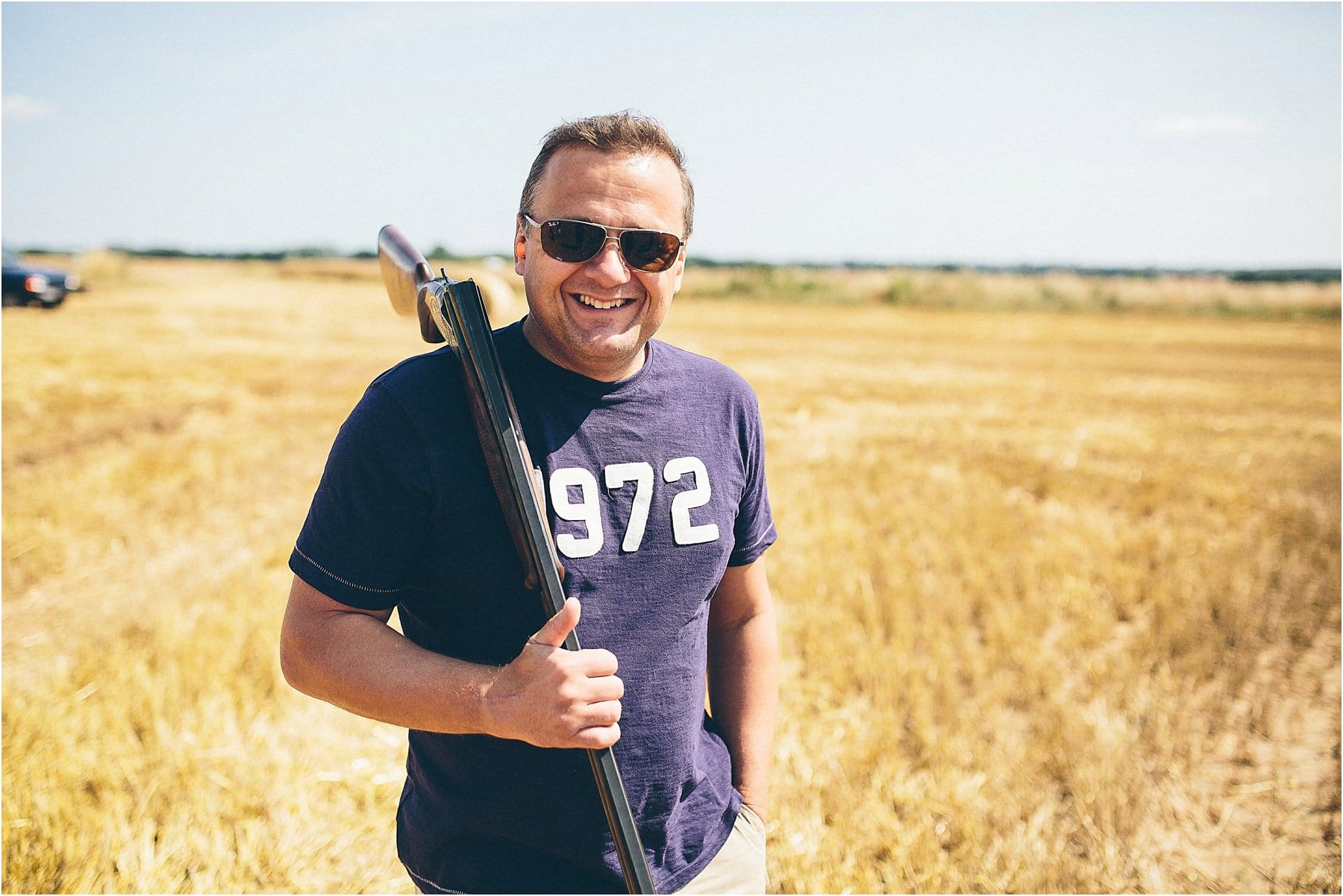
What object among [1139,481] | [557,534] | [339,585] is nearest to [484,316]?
[557,534]

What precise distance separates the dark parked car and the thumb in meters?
22.9

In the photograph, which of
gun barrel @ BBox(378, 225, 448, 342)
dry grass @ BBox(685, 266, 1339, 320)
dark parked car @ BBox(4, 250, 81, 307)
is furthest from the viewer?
dry grass @ BBox(685, 266, 1339, 320)

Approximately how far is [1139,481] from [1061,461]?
0.84m

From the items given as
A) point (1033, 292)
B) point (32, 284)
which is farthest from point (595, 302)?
point (1033, 292)

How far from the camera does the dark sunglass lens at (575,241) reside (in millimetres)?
1723

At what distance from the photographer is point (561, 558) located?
1679 millimetres

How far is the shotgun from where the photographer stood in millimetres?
1544

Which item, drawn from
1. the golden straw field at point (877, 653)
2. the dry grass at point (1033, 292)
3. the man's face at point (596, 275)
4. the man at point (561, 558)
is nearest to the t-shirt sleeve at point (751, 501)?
the man at point (561, 558)

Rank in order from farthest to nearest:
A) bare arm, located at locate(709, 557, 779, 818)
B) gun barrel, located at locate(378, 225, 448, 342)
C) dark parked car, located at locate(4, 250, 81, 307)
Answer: dark parked car, located at locate(4, 250, 81, 307), bare arm, located at locate(709, 557, 779, 818), gun barrel, located at locate(378, 225, 448, 342)

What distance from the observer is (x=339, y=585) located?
157 cm

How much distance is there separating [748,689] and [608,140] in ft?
4.18

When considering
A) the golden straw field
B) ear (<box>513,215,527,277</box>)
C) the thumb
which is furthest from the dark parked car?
the thumb

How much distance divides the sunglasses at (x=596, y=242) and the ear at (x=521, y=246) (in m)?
0.08

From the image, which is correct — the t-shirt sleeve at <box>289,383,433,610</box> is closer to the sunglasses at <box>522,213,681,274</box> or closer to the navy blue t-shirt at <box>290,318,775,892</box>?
the navy blue t-shirt at <box>290,318,775,892</box>
